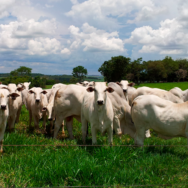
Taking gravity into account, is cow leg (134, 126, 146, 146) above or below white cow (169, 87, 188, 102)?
below

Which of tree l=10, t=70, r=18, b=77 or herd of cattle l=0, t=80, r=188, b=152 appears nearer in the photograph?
herd of cattle l=0, t=80, r=188, b=152

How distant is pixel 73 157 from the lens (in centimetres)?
531

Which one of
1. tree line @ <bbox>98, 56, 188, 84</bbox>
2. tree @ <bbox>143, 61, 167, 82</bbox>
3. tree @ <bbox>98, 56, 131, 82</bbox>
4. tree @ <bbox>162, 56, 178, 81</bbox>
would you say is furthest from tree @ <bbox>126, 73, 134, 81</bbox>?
tree @ <bbox>162, 56, 178, 81</bbox>

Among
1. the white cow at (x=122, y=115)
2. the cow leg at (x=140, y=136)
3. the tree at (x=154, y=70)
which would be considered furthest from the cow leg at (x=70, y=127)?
the tree at (x=154, y=70)

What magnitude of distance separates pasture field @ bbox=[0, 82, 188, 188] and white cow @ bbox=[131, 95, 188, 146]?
577 mm

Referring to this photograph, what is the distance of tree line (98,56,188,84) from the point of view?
58625mm

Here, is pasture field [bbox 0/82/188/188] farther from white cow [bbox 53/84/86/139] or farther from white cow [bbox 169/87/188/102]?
white cow [bbox 169/87/188/102]

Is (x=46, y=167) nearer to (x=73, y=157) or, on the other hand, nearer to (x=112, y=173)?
(x=73, y=157)

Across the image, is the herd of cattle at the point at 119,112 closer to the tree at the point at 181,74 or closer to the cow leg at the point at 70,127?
the cow leg at the point at 70,127

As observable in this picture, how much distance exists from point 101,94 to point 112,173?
192 cm

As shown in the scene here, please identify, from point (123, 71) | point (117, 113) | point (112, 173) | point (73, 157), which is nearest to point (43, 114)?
point (117, 113)

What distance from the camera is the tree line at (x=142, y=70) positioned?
58.6 meters

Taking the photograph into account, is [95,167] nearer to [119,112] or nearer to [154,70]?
[119,112]

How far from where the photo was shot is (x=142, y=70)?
69562 mm
